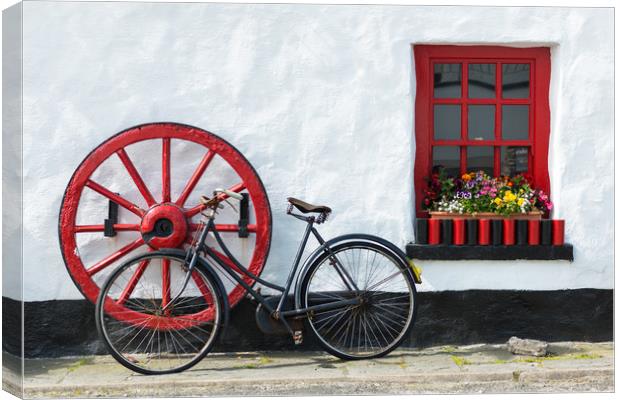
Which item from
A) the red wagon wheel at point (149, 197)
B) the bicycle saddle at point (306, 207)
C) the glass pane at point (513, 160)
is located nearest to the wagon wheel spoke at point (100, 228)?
the red wagon wheel at point (149, 197)

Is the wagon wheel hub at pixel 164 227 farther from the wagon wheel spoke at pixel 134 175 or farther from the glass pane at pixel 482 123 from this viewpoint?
the glass pane at pixel 482 123

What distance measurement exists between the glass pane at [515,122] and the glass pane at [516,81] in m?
0.09

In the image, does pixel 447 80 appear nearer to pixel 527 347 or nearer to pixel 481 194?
pixel 481 194

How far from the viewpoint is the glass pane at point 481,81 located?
6.32 m

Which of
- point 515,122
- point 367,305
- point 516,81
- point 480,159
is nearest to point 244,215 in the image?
point 367,305

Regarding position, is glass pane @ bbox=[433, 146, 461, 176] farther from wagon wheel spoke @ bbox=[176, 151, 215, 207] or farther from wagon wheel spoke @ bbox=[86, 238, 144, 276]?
wagon wheel spoke @ bbox=[86, 238, 144, 276]

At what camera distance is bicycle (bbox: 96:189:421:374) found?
5.62 m

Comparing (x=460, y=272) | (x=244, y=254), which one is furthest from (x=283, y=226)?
(x=460, y=272)

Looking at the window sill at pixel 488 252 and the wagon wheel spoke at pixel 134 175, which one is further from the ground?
the wagon wheel spoke at pixel 134 175

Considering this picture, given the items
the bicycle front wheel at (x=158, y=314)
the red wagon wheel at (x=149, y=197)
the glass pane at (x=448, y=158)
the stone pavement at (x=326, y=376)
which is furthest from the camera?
the glass pane at (x=448, y=158)

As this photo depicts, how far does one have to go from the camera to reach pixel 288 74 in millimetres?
6074

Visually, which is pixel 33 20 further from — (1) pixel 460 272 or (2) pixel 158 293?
(1) pixel 460 272

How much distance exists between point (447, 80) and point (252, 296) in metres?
2.20

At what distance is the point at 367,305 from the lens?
19.5 feet
